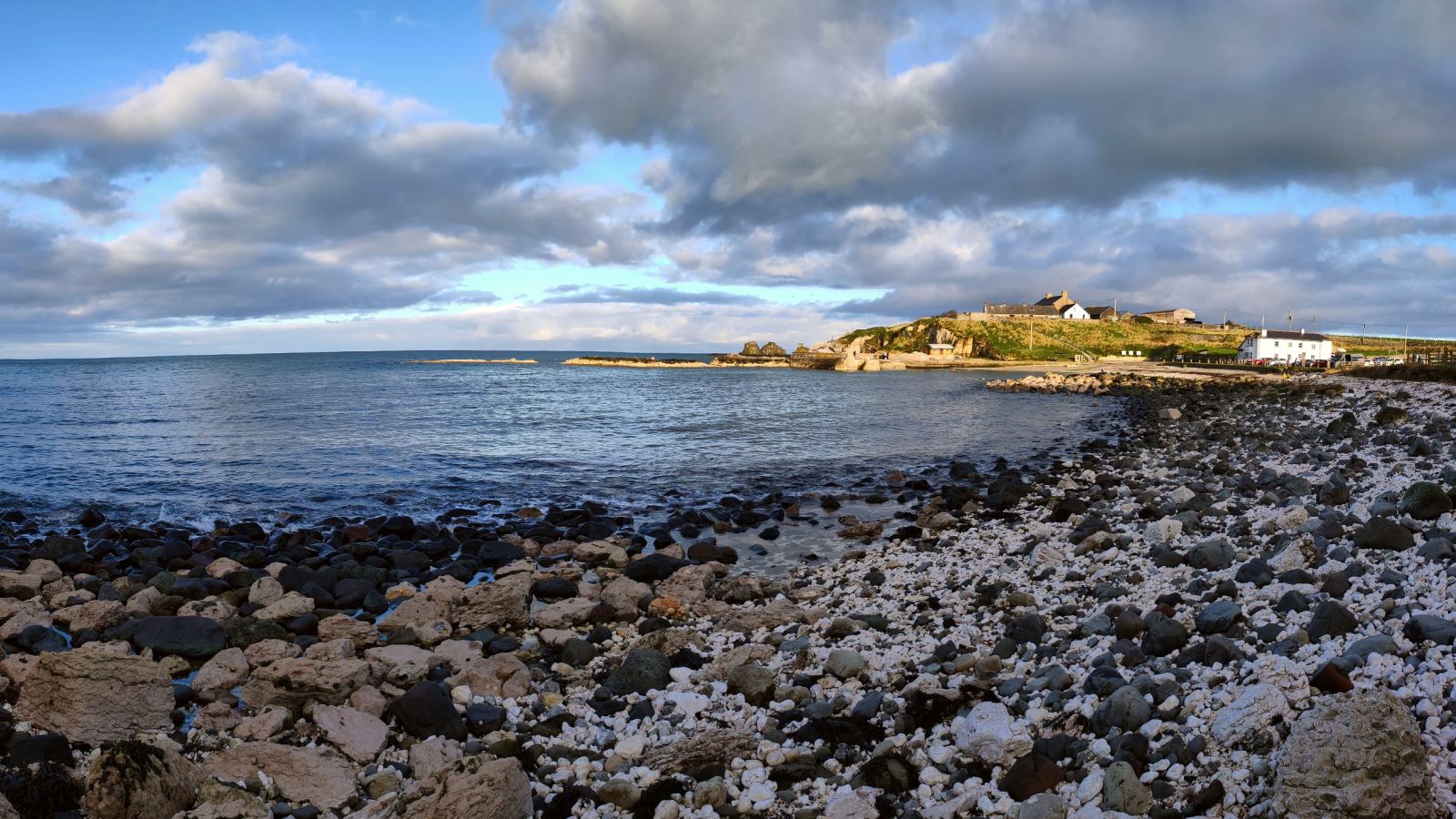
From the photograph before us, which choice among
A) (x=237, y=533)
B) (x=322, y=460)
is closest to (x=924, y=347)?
(x=322, y=460)

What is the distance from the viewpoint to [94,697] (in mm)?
8141

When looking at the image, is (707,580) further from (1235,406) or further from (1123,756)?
(1235,406)

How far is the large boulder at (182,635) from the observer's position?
1040cm

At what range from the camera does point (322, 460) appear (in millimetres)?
31000

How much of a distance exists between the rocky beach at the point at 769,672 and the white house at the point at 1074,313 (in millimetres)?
169763

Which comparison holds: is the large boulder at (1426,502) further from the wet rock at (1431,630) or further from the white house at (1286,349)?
the white house at (1286,349)

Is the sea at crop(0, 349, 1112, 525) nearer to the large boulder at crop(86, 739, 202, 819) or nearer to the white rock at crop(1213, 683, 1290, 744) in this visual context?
the large boulder at crop(86, 739, 202, 819)

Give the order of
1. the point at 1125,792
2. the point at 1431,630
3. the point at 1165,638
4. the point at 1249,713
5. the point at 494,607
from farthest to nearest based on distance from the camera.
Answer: the point at 494,607, the point at 1165,638, the point at 1431,630, the point at 1249,713, the point at 1125,792

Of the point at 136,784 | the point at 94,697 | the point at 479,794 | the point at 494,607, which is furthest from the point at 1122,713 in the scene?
the point at 94,697

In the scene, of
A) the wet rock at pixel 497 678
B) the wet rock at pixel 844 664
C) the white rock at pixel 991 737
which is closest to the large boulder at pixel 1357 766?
the white rock at pixel 991 737

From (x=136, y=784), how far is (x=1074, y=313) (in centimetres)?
18873

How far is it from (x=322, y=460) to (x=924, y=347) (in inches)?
5402

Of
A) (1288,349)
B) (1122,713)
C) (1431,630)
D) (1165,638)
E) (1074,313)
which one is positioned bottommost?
(1122,713)

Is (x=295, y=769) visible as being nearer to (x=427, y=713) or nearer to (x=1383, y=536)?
(x=427, y=713)
